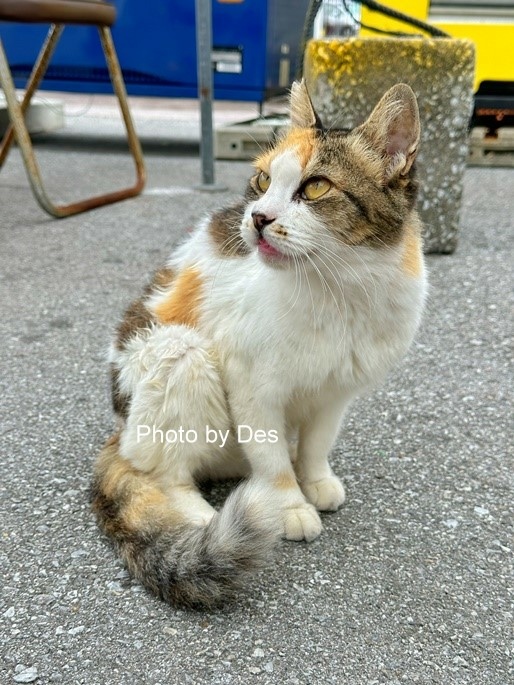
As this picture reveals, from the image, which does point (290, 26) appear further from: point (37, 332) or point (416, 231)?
point (416, 231)

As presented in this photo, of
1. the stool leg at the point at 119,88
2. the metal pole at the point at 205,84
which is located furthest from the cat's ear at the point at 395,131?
the metal pole at the point at 205,84

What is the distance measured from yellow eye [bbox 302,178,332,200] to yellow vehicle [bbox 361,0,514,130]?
462 cm

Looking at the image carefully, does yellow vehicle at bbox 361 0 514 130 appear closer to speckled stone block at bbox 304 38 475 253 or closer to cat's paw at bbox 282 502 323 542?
speckled stone block at bbox 304 38 475 253

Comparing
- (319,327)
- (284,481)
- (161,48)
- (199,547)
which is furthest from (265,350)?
(161,48)

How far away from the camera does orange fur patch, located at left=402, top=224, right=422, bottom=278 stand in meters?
1.62

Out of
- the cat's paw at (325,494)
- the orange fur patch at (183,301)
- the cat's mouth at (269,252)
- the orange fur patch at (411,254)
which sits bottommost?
the cat's paw at (325,494)

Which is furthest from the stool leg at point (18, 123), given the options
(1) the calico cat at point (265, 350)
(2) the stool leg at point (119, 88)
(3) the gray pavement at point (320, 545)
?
(1) the calico cat at point (265, 350)

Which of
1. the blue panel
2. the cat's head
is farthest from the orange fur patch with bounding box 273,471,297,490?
the blue panel

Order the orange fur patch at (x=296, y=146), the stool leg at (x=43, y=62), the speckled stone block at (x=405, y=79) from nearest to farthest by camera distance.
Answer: the orange fur patch at (x=296, y=146)
the speckled stone block at (x=405, y=79)
the stool leg at (x=43, y=62)

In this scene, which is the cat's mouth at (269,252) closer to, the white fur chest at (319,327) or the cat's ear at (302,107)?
the white fur chest at (319,327)

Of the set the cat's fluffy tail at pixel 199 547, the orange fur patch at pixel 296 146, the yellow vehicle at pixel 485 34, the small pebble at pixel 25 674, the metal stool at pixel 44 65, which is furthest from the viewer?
the yellow vehicle at pixel 485 34

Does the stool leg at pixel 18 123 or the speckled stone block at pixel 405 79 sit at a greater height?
the speckled stone block at pixel 405 79

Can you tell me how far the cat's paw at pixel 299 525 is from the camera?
1.72 m

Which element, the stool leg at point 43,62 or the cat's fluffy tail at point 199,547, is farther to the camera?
the stool leg at point 43,62
